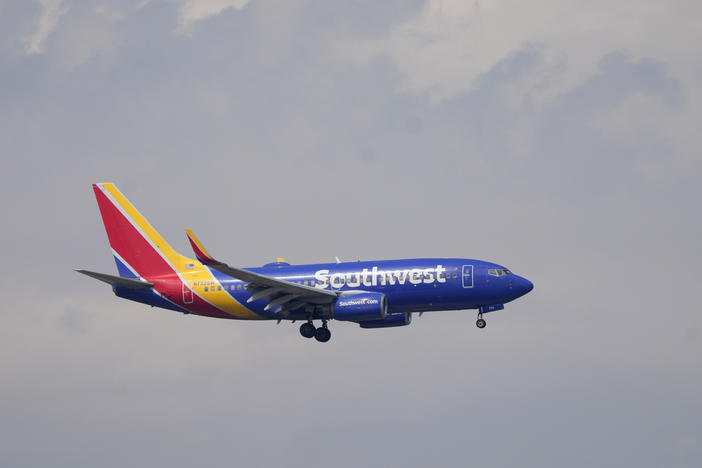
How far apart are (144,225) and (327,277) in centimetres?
1534

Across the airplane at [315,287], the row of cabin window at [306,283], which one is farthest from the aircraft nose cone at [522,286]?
the row of cabin window at [306,283]

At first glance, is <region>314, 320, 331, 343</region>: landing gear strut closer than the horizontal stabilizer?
No

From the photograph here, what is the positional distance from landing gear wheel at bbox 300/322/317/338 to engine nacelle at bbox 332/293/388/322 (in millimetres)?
3895

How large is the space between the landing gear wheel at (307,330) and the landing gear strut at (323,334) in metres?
0.24

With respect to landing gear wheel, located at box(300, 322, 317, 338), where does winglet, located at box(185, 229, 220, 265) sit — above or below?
above

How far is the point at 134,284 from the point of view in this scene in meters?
75.4

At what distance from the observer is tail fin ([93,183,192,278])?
77688 mm

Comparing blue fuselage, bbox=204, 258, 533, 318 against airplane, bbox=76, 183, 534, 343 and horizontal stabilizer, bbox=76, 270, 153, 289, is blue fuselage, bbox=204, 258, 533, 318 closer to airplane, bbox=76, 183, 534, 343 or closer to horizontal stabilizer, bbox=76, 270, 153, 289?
airplane, bbox=76, 183, 534, 343

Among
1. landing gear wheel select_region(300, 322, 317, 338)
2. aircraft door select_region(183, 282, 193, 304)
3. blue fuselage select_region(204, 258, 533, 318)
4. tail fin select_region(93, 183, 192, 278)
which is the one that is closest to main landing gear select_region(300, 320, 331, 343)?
landing gear wheel select_region(300, 322, 317, 338)

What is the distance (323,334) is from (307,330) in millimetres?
1122

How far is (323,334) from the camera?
74625mm

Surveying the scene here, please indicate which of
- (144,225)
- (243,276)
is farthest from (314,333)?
(144,225)

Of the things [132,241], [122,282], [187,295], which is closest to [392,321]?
[187,295]

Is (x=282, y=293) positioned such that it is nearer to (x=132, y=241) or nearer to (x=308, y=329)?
(x=308, y=329)
